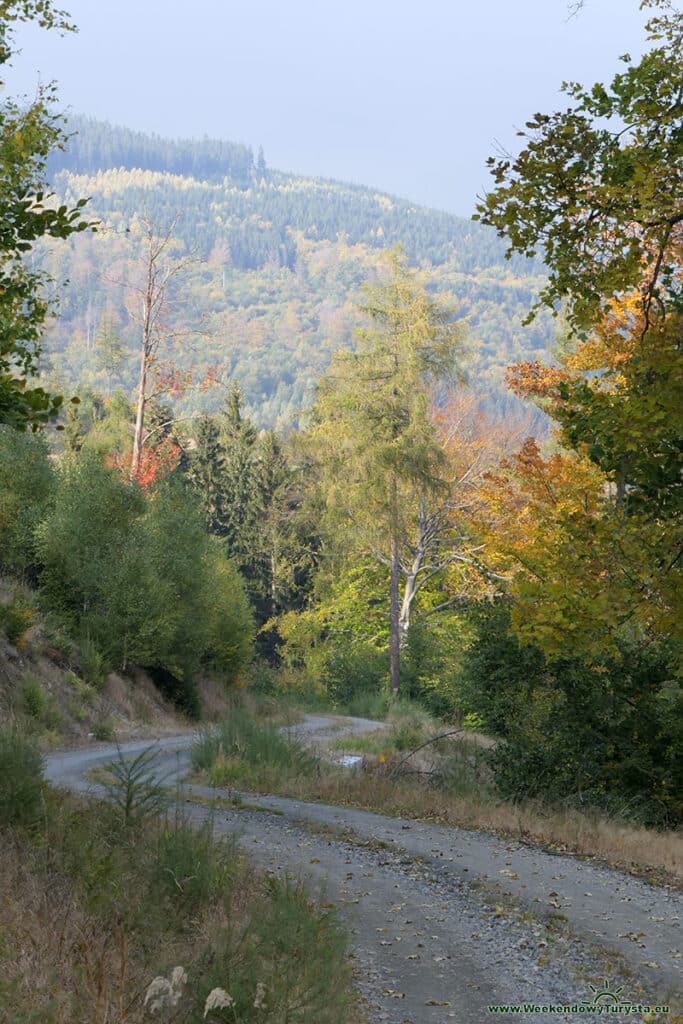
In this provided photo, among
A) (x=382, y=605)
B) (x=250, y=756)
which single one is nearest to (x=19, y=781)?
(x=250, y=756)

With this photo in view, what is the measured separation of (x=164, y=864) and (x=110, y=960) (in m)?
2.52

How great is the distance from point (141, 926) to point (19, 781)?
3029 millimetres

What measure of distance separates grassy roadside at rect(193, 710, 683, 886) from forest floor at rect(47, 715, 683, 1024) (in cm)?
60

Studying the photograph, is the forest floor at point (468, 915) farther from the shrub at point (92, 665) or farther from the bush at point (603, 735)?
the shrub at point (92, 665)

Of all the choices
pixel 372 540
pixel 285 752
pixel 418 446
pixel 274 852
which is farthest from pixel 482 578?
pixel 274 852

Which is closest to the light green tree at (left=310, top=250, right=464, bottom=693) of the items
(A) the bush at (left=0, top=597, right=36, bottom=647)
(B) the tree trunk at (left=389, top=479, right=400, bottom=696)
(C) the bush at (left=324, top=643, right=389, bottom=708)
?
(B) the tree trunk at (left=389, top=479, right=400, bottom=696)

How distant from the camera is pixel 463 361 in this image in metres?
41.8

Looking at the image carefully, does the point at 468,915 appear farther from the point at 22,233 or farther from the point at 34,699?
the point at 34,699

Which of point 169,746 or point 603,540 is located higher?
point 603,540

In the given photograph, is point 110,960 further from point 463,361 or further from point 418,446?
point 463,361

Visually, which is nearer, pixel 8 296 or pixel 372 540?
pixel 8 296

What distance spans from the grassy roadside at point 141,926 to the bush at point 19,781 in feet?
0.05

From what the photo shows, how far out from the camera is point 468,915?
10000 millimetres

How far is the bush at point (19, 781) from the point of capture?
32.8ft
